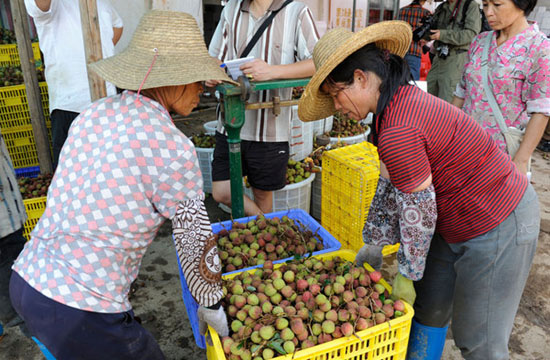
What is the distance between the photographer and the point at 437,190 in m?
1.55

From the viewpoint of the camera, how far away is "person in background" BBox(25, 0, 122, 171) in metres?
2.81

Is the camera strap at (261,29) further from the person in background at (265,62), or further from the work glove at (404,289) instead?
the work glove at (404,289)

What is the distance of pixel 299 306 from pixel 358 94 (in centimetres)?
83

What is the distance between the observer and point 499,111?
7.35 ft

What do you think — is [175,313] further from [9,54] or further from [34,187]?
[9,54]

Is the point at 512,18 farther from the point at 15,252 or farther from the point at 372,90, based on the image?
the point at 15,252

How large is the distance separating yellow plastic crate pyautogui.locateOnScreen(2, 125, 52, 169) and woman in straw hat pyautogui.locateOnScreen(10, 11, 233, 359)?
3.07 metres

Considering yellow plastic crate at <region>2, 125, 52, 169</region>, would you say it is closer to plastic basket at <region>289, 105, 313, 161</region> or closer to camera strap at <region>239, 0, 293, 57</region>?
plastic basket at <region>289, 105, 313, 161</region>

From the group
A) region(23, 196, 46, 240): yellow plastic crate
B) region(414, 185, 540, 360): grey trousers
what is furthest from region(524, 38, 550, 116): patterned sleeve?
region(23, 196, 46, 240): yellow plastic crate

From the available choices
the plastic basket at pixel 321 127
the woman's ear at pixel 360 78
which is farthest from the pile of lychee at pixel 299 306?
the plastic basket at pixel 321 127

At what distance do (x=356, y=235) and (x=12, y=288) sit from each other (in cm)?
217

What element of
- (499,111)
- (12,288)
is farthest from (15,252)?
(499,111)

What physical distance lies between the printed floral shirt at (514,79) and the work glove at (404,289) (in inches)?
43.7

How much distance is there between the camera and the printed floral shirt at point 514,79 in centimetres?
209
